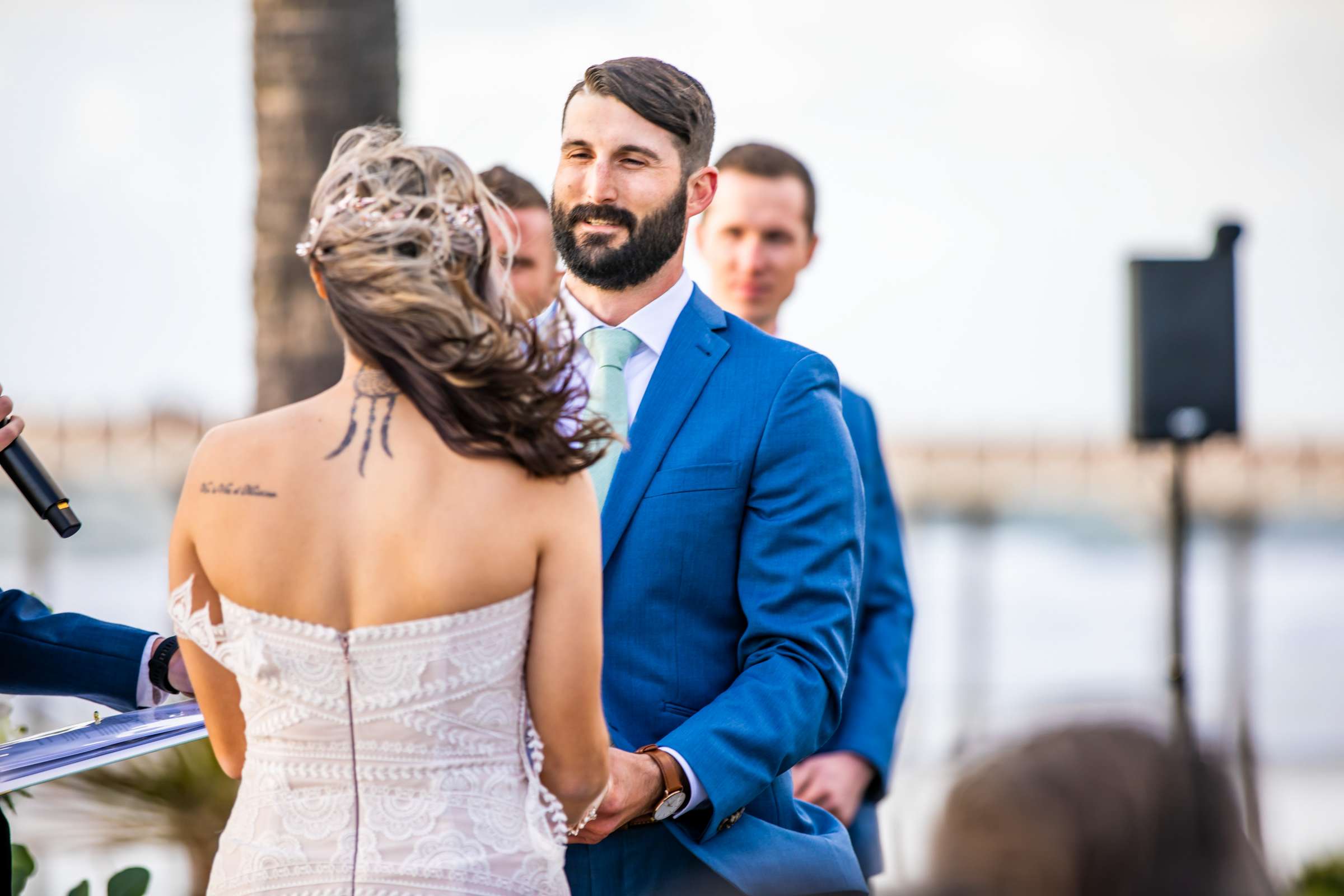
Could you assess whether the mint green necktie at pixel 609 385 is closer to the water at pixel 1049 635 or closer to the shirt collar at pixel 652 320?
the shirt collar at pixel 652 320

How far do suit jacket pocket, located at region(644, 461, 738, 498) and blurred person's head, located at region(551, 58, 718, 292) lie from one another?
38 cm

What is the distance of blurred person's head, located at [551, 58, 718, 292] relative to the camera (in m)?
2.27

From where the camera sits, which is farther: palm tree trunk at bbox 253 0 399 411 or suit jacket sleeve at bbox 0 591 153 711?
palm tree trunk at bbox 253 0 399 411

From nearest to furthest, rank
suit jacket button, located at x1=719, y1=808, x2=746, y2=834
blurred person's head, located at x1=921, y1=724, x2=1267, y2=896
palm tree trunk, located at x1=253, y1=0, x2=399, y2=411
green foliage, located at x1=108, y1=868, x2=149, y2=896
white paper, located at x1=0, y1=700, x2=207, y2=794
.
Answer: blurred person's head, located at x1=921, y1=724, x2=1267, y2=896 < white paper, located at x1=0, y1=700, x2=207, y2=794 < suit jacket button, located at x1=719, y1=808, x2=746, y2=834 < green foliage, located at x1=108, y1=868, x2=149, y2=896 < palm tree trunk, located at x1=253, y1=0, x2=399, y2=411

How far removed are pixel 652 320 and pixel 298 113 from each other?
3482mm

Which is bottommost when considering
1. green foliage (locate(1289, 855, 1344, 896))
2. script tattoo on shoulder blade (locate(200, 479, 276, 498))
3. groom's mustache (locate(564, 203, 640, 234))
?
green foliage (locate(1289, 855, 1344, 896))

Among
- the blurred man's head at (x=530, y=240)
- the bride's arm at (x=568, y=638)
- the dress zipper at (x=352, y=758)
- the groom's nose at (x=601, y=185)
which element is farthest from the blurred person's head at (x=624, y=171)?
the blurred man's head at (x=530, y=240)

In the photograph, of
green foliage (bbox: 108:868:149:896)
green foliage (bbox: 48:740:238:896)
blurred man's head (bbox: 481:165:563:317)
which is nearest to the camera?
green foliage (bbox: 108:868:149:896)

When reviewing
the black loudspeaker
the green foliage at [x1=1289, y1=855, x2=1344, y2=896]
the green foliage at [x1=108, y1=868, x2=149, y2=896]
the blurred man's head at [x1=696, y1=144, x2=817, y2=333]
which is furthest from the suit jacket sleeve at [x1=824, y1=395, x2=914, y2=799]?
the black loudspeaker

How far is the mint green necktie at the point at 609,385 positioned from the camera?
7.32ft

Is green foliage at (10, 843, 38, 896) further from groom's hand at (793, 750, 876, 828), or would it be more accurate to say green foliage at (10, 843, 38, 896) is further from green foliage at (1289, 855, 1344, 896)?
green foliage at (1289, 855, 1344, 896)

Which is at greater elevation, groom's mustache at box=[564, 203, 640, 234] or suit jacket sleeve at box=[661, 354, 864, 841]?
groom's mustache at box=[564, 203, 640, 234]

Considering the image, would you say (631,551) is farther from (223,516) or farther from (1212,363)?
(1212,363)

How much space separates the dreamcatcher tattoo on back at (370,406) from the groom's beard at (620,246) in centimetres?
68
